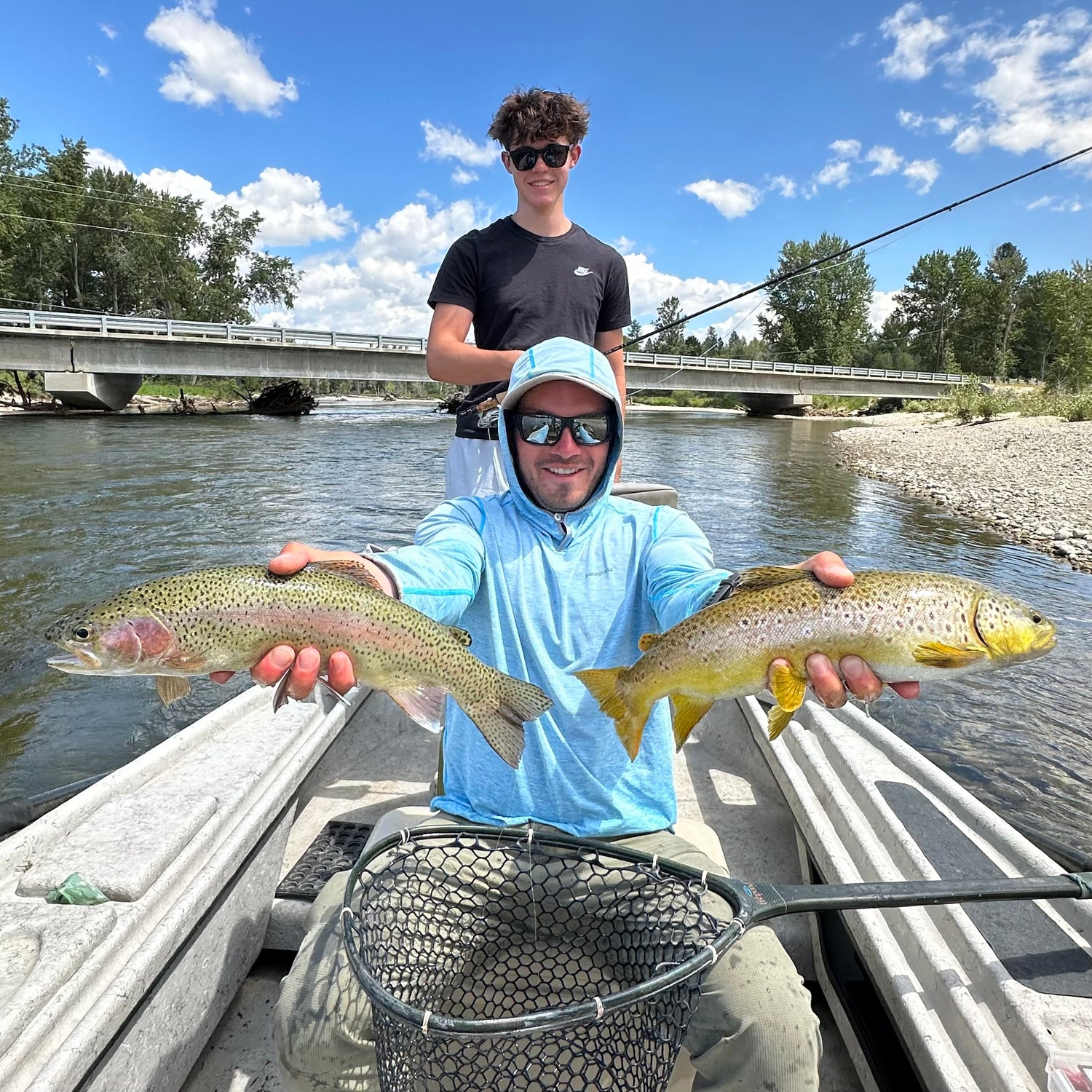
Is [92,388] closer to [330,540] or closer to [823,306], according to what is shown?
[330,540]

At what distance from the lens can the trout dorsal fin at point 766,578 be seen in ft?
7.53

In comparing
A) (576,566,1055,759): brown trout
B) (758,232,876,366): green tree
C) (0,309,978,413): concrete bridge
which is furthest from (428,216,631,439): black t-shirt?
(758,232,876,366): green tree

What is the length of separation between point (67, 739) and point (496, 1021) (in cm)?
624

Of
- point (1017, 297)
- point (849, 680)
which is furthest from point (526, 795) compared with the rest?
point (1017, 297)

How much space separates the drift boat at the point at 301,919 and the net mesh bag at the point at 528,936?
38 centimetres

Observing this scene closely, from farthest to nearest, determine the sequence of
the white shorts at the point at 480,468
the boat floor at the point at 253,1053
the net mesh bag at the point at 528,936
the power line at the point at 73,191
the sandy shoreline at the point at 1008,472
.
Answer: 1. the power line at the point at 73,191
2. the sandy shoreline at the point at 1008,472
3. the white shorts at the point at 480,468
4. the boat floor at the point at 253,1053
5. the net mesh bag at the point at 528,936

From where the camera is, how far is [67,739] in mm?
6348

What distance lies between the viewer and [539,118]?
12.5 feet

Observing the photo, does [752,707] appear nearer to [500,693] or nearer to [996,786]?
[500,693]

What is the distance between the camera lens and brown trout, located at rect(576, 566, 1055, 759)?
223 centimetres

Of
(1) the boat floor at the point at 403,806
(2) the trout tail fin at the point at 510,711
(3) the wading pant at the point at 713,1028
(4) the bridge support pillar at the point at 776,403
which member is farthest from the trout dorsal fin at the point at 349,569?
(4) the bridge support pillar at the point at 776,403

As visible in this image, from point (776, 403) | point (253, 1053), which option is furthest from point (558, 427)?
point (776, 403)

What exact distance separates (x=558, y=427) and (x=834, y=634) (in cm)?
117

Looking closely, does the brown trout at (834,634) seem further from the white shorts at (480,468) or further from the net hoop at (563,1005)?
the white shorts at (480,468)
